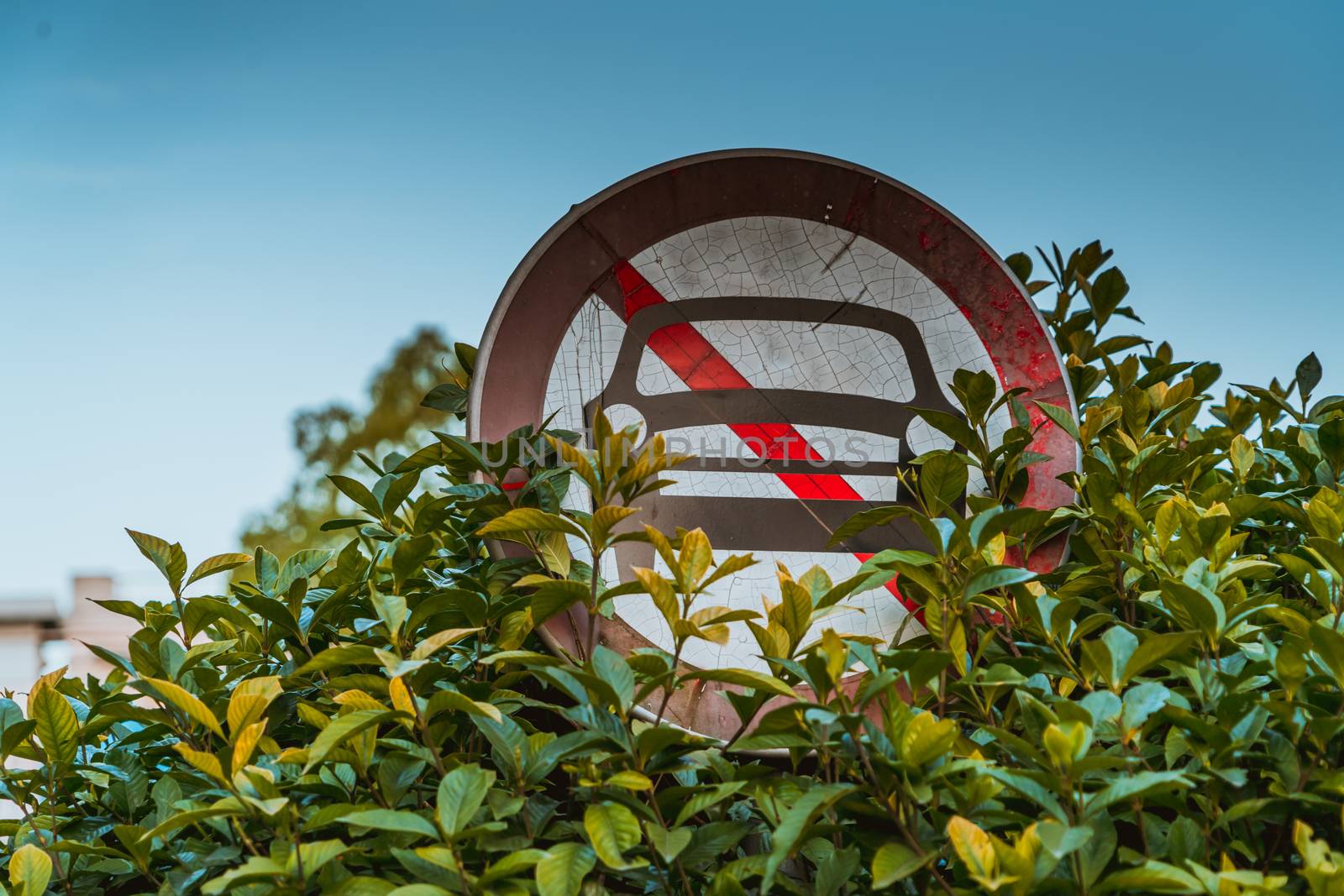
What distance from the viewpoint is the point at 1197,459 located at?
4.60 ft

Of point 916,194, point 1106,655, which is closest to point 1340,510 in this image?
point 1106,655

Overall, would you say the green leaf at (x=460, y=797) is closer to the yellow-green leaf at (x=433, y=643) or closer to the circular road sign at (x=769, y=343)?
the yellow-green leaf at (x=433, y=643)

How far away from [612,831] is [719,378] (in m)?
0.68

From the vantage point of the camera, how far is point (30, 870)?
102 centimetres

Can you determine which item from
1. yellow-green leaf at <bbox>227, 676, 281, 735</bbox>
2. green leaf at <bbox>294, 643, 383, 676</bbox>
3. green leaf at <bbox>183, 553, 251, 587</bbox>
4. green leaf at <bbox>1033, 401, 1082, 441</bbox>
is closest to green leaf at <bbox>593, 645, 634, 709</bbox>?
green leaf at <bbox>294, 643, 383, 676</bbox>

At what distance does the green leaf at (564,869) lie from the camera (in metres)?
0.86

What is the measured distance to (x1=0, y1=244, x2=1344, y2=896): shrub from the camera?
0.89 m

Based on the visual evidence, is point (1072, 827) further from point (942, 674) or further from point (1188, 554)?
point (1188, 554)

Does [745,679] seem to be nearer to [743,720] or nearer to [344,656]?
[743,720]

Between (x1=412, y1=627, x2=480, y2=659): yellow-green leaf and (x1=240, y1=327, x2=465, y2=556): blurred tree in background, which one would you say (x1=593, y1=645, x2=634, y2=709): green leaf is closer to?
(x1=412, y1=627, x2=480, y2=659): yellow-green leaf

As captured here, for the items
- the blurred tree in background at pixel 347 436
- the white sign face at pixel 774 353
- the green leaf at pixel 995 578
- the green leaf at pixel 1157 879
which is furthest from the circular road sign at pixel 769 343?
the blurred tree in background at pixel 347 436

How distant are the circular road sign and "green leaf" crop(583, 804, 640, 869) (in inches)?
16.8

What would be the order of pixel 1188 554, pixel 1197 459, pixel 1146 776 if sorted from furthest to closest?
pixel 1197 459 → pixel 1188 554 → pixel 1146 776

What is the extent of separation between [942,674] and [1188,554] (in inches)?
13.8
